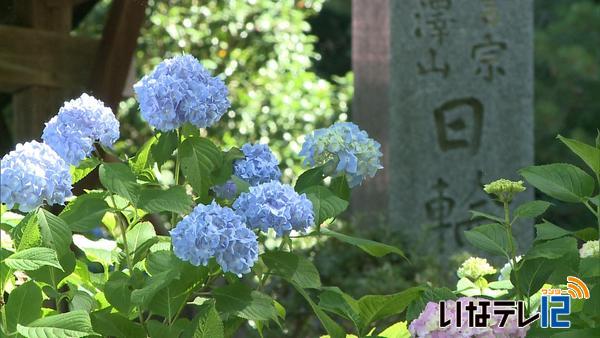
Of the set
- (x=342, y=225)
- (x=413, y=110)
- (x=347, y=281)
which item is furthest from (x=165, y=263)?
(x=413, y=110)

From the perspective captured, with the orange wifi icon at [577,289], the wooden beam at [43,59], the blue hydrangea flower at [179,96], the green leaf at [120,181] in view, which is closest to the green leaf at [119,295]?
the green leaf at [120,181]

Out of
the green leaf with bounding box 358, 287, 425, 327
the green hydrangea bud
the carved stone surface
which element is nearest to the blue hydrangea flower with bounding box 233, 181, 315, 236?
the green leaf with bounding box 358, 287, 425, 327

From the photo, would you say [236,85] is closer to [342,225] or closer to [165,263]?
[342,225]

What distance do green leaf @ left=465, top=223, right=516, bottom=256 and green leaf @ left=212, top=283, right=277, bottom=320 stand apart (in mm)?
321

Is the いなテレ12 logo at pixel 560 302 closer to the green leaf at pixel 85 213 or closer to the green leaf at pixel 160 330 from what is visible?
the green leaf at pixel 160 330

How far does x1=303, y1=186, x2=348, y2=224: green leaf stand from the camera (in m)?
1.49

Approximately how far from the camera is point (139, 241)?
60.1 inches

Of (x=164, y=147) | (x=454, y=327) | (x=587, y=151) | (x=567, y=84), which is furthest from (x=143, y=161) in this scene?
(x=567, y=84)

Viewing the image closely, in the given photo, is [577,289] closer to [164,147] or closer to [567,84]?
[164,147]

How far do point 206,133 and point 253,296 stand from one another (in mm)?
5063

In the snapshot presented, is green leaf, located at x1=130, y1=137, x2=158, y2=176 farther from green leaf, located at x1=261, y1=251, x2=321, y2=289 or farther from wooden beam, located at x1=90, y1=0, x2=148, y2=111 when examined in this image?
wooden beam, located at x1=90, y1=0, x2=148, y2=111

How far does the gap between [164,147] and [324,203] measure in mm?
236

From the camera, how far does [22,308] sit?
1335 millimetres

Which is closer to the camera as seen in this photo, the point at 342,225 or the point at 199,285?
the point at 199,285
